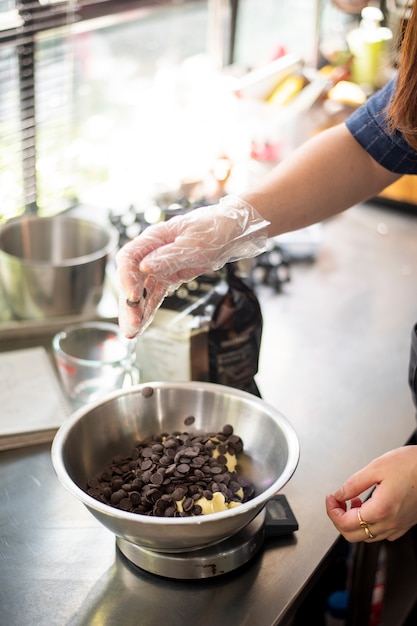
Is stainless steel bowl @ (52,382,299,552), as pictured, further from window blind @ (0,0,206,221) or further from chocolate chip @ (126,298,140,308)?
window blind @ (0,0,206,221)

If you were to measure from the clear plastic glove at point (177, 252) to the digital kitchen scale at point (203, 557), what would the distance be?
0.32 m

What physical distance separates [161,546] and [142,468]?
130 mm

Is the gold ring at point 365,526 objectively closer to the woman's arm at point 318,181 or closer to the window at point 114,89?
the woman's arm at point 318,181

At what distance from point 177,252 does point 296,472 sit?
0.43 meters

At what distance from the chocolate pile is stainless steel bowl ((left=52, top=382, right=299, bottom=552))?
0.03 meters

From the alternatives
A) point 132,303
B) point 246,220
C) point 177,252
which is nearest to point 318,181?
→ point 246,220

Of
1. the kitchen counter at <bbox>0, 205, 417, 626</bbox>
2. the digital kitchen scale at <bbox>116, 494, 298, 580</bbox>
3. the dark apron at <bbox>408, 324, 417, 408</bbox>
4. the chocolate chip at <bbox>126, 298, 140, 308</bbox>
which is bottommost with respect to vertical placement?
the kitchen counter at <bbox>0, 205, 417, 626</bbox>

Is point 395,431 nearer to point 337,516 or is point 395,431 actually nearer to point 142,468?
point 337,516

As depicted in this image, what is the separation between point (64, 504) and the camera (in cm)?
121

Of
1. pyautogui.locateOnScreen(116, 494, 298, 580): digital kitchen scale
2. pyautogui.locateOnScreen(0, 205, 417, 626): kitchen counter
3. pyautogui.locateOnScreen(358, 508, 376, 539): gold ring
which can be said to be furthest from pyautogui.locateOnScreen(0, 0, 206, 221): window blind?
pyautogui.locateOnScreen(358, 508, 376, 539): gold ring

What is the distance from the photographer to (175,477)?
3.52ft

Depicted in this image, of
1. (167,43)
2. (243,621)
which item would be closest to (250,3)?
(167,43)

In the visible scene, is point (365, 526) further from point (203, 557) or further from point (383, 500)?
point (203, 557)

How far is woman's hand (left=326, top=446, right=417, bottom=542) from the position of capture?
3.34 ft
